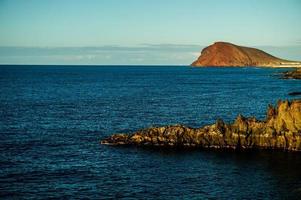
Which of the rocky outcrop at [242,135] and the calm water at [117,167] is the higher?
the rocky outcrop at [242,135]

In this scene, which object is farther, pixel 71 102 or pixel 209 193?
pixel 71 102

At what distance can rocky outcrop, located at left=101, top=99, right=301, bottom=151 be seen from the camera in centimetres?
7569

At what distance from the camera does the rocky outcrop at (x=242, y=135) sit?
75.7 m

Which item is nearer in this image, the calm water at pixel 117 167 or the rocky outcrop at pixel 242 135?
the calm water at pixel 117 167

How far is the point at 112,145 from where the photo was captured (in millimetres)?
78688

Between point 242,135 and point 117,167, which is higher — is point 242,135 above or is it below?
above

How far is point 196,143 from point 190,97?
80.7m

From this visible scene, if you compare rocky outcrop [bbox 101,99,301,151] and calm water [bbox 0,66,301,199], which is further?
rocky outcrop [bbox 101,99,301,151]

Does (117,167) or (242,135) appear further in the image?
(242,135)

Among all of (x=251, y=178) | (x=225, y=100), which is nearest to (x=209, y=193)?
(x=251, y=178)

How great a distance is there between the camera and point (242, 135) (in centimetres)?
7725

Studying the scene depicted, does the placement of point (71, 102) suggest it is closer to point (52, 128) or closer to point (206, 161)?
point (52, 128)

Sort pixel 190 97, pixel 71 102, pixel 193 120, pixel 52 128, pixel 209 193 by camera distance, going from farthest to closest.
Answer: pixel 190 97 < pixel 71 102 < pixel 193 120 < pixel 52 128 < pixel 209 193

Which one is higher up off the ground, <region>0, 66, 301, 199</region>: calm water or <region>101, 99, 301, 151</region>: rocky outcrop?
<region>101, 99, 301, 151</region>: rocky outcrop
